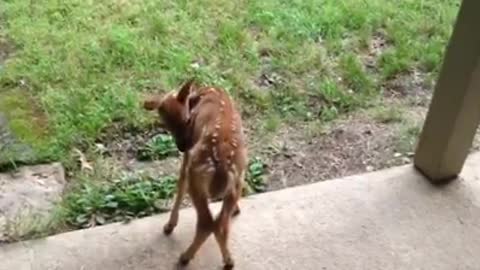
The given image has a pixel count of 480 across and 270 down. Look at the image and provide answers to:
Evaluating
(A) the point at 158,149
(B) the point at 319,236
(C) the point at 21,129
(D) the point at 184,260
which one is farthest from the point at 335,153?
(C) the point at 21,129

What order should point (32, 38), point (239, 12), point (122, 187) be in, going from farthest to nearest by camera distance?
point (239, 12)
point (32, 38)
point (122, 187)

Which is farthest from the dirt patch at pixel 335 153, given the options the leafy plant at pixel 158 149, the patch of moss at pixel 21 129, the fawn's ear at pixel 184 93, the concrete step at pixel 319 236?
the patch of moss at pixel 21 129

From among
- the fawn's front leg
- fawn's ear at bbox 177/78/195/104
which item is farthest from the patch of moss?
fawn's ear at bbox 177/78/195/104

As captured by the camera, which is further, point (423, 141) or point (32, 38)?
point (32, 38)

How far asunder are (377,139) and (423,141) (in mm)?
313

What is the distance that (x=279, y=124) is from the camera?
3393mm

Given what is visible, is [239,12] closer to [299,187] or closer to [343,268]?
[299,187]

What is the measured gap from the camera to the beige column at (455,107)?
2742mm

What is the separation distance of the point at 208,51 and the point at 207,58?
0.14 feet

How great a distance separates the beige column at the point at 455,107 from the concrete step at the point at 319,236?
8 cm

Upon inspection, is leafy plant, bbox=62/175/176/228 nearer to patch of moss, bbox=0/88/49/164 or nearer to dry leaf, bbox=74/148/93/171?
dry leaf, bbox=74/148/93/171

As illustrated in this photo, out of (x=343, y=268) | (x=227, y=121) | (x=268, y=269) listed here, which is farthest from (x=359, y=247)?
(x=227, y=121)

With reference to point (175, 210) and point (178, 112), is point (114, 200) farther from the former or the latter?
point (178, 112)

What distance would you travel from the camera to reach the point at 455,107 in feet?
9.47
